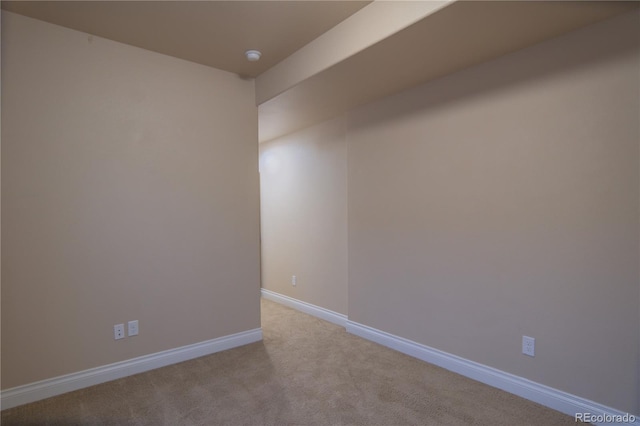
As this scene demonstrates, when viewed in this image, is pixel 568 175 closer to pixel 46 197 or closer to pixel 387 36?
pixel 387 36

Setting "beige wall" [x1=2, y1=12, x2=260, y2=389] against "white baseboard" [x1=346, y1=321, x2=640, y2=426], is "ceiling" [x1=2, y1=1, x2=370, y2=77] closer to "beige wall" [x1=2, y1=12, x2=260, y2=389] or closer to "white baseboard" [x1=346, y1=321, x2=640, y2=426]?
"beige wall" [x1=2, y1=12, x2=260, y2=389]

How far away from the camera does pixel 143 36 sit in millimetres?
2549

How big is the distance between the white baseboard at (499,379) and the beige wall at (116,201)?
1362mm

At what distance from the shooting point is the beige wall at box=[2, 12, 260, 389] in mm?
2273

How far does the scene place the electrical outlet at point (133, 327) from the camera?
268 cm

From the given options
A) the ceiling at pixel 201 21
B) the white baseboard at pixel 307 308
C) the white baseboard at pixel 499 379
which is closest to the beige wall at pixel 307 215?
the white baseboard at pixel 307 308

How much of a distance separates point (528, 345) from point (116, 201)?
3131 millimetres

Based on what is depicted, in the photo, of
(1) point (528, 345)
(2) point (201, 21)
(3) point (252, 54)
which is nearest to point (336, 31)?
(3) point (252, 54)

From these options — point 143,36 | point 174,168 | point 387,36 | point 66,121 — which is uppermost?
point 143,36

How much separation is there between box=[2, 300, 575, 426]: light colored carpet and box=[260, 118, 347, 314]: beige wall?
44.2 inches

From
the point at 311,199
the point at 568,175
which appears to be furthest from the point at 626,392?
the point at 311,199

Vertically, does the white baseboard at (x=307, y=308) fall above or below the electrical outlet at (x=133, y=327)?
below

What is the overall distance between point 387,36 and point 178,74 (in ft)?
6.03

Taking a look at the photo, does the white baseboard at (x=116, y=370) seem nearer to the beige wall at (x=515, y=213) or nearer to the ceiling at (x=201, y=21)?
the beige wall at (x=515, y=213)
